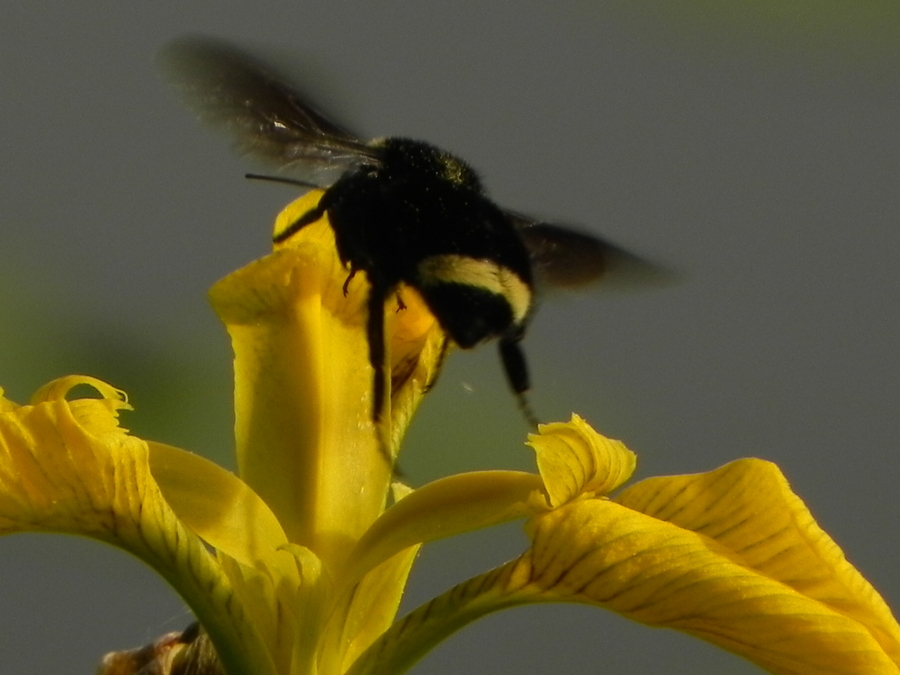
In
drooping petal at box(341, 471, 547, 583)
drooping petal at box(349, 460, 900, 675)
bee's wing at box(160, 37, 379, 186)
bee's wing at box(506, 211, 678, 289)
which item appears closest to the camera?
drooping petal at box(349, 460, 900, 675)

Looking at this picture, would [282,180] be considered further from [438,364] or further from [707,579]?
[707,579]

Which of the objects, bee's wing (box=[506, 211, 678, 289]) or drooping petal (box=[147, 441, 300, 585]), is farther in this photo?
bee's wing (box=[506, 211, 678, 289])

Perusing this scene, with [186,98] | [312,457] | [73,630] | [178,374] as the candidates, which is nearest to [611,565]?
[312,457]

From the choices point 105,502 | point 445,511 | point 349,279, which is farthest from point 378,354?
point 105,502

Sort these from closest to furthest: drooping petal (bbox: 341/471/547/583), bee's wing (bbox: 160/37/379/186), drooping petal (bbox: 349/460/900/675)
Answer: drooping petal (bbox: 349/460/900/675) → drooping petal (bbox: 341/471/547/583) → bee's wing (bbox: 160/37/379/186)

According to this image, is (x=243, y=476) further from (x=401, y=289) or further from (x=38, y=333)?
(x=38, y=333)

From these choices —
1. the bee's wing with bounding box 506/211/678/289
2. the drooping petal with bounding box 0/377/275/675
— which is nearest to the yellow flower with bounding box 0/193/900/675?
the drooping petal with bounding box 0/377/275/675

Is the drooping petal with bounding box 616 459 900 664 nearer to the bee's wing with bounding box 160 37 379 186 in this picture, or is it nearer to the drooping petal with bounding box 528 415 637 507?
the drooping petal with bounding box 528 415 637 507
